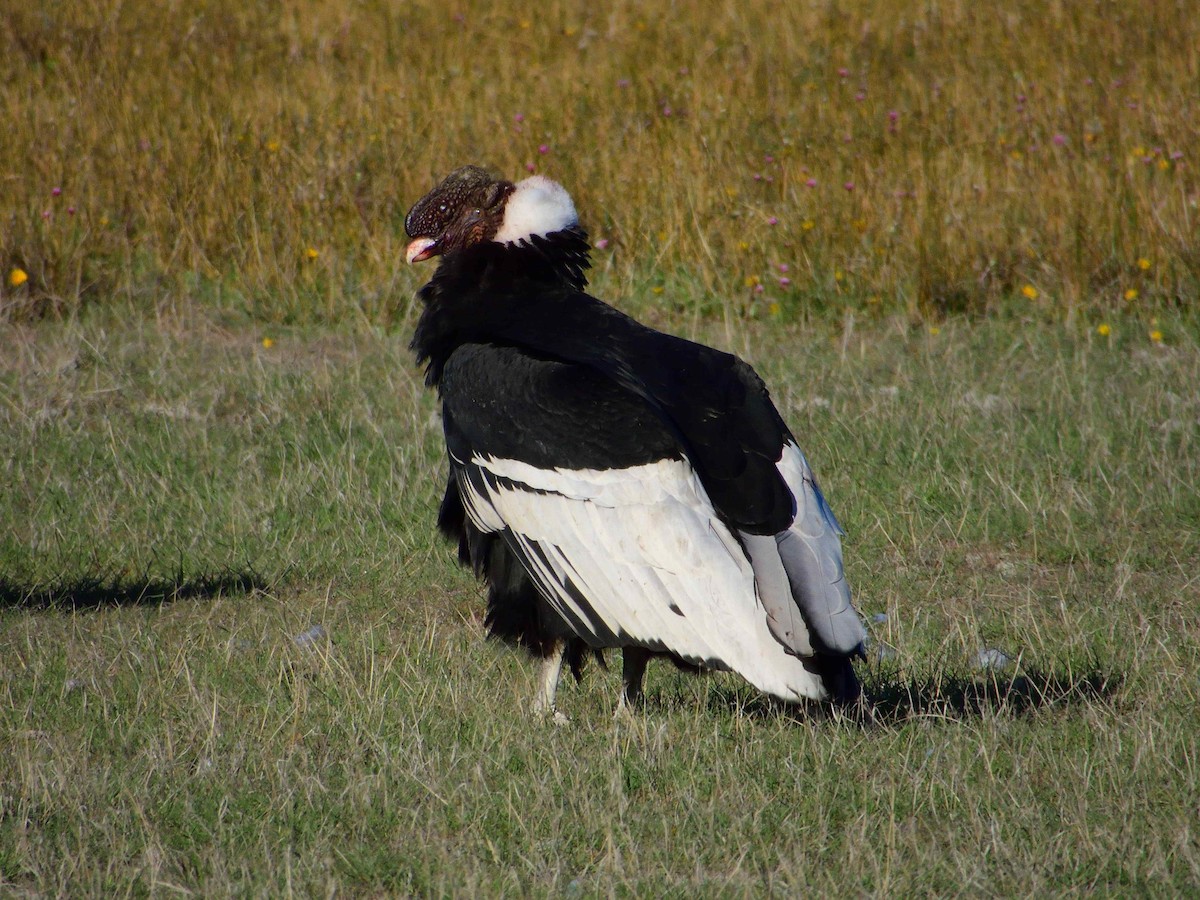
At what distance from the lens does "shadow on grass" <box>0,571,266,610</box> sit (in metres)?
4.50

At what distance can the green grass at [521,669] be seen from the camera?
9.36 feet

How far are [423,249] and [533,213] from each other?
17.8 inches

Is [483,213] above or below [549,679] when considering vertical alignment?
above

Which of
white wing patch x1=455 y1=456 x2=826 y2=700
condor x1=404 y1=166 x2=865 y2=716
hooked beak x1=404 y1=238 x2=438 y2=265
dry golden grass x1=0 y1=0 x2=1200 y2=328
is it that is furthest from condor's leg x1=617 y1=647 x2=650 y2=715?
dry golden grass x1=0 y1=0 x2=1200 y2=328

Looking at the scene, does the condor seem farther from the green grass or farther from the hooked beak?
Result: the hooked beak

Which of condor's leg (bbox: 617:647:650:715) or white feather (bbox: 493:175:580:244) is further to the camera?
white feather (bbox: 493:175:580:244)

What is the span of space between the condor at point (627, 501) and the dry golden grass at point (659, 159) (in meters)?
3.96

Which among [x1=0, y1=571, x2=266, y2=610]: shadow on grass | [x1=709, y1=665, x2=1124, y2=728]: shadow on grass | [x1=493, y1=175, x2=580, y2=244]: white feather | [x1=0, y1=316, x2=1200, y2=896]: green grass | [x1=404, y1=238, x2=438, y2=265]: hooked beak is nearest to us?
[x1=0, y1=316, x2=1200, y2=896]: green grass

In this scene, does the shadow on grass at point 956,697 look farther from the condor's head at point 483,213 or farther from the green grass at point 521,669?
the condor's head at point 483,213

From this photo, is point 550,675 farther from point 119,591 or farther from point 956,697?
point 119,591

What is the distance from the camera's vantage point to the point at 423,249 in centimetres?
432

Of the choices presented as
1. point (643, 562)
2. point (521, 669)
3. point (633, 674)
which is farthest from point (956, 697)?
point (521, 669)

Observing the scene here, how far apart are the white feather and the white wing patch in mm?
826

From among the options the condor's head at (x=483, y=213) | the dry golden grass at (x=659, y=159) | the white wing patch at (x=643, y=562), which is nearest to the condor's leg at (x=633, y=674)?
the white wing patch at (x=643, y=562)
